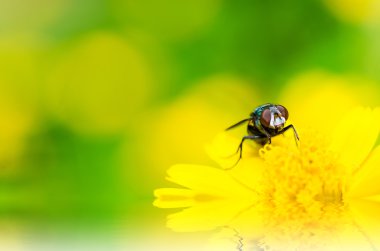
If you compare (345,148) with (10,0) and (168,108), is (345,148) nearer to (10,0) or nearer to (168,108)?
(168,108)

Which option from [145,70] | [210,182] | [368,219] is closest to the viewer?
[368,219]

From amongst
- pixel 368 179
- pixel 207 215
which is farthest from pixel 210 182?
pixel 368 179

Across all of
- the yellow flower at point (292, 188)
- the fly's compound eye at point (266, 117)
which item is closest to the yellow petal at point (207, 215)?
the yellow flower at point (292, 188)

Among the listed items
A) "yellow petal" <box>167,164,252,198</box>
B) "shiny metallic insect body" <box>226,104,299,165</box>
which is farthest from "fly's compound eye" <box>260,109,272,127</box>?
"yellow petal" <box>167,164,252,198</box>

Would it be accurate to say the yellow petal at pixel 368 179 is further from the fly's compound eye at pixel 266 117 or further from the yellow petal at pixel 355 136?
the fly's compound eye at pixel 266 117

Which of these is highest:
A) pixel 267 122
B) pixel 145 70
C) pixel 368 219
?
pixel 145 70

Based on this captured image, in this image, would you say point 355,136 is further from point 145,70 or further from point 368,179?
point 145,70
